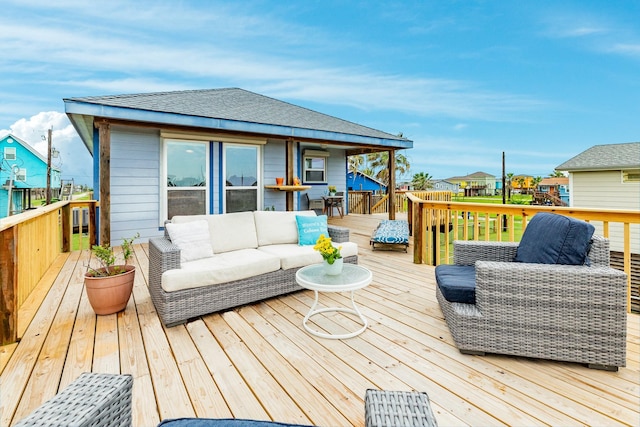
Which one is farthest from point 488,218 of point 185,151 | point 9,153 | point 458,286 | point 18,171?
point 9,153

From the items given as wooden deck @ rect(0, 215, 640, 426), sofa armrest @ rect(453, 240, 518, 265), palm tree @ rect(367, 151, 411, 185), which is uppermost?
palm tree @ rect(367, 151, 411, 185)

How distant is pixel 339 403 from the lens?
1.75 meters

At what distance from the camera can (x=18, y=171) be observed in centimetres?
2083

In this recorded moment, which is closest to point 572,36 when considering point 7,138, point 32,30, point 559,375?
point 559,375

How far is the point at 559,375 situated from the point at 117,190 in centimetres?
718

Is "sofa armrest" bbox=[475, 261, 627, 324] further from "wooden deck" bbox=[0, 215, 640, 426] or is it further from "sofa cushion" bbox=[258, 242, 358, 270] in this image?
"sofa cushion" bbox=[258, 242, 358, 270]

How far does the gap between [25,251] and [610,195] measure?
14603 mm

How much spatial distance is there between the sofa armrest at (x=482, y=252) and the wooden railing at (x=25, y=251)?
3717mm

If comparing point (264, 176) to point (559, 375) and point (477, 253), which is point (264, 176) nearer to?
point (477, 253)

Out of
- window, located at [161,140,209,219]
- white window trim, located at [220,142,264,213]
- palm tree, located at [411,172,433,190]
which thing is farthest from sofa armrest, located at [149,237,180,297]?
palm tree, located at [411,172,433,190]

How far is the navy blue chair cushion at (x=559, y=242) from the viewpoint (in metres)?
2.22

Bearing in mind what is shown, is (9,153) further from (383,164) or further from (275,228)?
(383,164)

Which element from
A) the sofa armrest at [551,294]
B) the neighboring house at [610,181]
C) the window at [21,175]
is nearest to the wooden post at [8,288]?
the sofa armrest at [551,294]

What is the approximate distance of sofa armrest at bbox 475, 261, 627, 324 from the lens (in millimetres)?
1973
